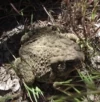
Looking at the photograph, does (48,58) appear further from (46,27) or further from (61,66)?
(46,27)

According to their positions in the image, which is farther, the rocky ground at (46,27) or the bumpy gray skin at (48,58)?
the rocky ground at (46,27)

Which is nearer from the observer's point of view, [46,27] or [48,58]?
[48,58]

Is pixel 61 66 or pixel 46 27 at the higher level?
pixel 46 27

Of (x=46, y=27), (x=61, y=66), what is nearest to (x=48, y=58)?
(x=61, y=66)

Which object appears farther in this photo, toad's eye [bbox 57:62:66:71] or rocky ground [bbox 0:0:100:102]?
rocky ground [bbox 0:0:100:102]

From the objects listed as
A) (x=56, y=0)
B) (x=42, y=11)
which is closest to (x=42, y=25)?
(x=42, y=11)

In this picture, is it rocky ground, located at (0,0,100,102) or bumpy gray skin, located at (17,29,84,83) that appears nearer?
bumpy gray skin, located at (17,29,84,83)

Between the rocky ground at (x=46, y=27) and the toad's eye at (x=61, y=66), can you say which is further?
the rocky ground at (x=46, y=27)

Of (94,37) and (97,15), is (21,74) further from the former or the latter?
(97,15)
